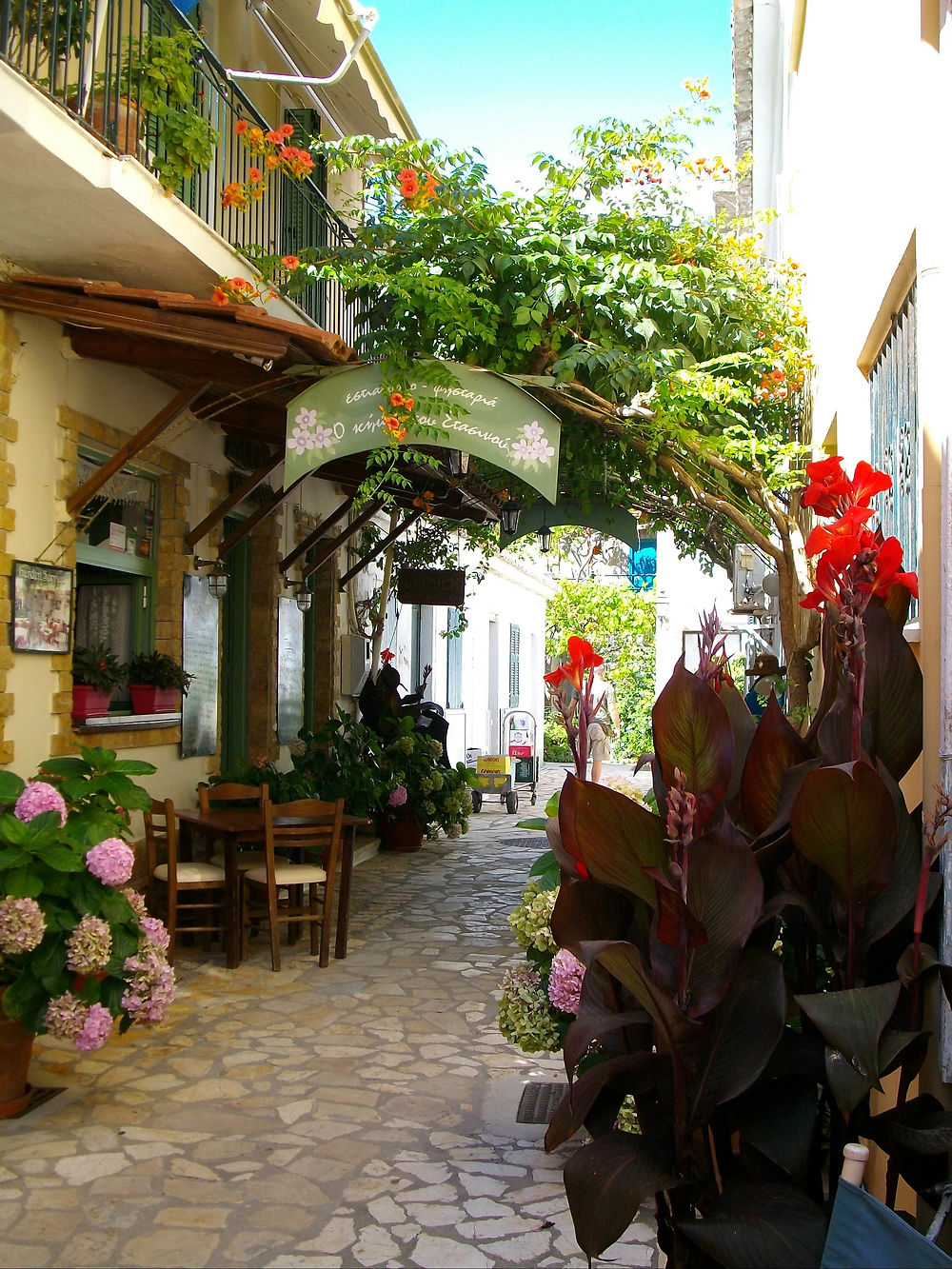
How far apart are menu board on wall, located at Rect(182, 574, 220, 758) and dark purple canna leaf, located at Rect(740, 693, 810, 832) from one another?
19.8 ft

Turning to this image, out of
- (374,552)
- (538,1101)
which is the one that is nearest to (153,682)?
(538,1101)

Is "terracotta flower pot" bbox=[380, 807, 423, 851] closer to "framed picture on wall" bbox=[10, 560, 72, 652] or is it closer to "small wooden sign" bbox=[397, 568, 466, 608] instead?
"small wooden sign" bbox=[397, 568, 466, 608]

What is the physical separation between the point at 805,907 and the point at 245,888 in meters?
5.18

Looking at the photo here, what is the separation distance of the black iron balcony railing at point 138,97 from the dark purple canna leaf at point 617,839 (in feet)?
13.3

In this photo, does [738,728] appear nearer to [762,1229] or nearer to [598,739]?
[762,1229]

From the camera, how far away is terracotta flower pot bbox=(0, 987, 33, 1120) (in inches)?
166

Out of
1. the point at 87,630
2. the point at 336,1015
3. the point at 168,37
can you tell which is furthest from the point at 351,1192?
the point at 168,37

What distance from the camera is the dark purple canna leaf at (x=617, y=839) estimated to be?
200cm

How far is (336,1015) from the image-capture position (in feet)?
18.6

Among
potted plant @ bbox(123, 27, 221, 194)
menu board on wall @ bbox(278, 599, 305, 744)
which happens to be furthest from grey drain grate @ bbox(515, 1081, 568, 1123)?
menu board on wall @ bbox(278, 599, 305, 744)

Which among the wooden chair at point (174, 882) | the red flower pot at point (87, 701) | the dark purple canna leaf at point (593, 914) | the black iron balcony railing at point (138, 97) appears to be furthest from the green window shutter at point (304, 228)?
the dark purple canna leaf at point (593, 914)

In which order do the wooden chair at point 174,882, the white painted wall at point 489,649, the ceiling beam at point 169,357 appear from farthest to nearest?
1. the white painted wall at point 489,649
2. the wooden chair at point 174,882
3. the ceiling beam at point 169,357

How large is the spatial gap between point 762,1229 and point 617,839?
24.9 inches

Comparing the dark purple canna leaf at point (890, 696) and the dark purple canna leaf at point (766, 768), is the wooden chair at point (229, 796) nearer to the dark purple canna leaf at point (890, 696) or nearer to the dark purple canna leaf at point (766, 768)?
the dark purple canna leaf at point (766, 768)
